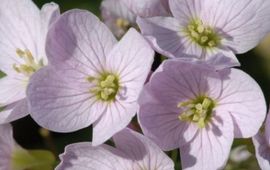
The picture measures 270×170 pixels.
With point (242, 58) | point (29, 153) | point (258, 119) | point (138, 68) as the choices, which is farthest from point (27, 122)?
point (258, 119)

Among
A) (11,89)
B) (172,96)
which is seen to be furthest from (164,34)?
(11,89)

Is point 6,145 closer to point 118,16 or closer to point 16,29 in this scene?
point 16,29

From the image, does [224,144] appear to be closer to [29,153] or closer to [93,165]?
[93,165]

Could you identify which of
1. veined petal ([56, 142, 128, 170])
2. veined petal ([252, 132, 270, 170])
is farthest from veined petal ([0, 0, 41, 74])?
veined petal ([252, 132, 270, 170])

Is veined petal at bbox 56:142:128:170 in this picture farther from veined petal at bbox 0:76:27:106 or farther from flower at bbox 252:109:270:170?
flower at bbox 252:109:270:170

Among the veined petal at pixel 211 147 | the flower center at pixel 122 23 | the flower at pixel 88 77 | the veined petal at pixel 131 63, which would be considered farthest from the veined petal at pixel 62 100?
the flower center at pixel 122 23

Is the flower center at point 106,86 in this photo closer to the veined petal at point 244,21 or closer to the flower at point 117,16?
the veined petal at point 244,21
